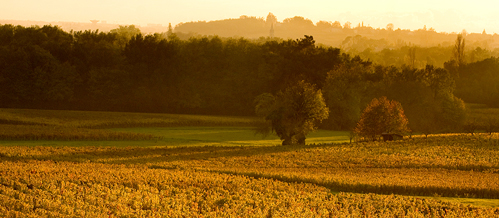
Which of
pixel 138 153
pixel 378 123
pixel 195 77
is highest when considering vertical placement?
pixel 195 77

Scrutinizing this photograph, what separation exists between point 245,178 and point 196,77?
2826 inches

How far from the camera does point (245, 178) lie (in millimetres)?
28375

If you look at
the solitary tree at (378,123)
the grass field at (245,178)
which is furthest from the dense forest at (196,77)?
the grass field at (245,178)

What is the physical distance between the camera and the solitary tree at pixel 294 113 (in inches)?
2088

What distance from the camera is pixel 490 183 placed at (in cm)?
2869

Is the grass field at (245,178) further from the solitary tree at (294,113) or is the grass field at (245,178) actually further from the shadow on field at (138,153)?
the solitary tree at (294,113)

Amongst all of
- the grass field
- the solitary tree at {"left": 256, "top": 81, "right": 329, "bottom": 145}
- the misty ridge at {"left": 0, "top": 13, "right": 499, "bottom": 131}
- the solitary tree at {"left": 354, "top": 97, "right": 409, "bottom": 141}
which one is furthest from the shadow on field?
the misty ridge at {"left": 0, "top": 13, "right": 499, "bottom": 131}

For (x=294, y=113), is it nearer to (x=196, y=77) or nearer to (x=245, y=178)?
(x=245, y=178)

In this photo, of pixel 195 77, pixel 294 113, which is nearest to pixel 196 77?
pixel 195 77

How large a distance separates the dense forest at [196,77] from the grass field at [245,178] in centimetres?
2725

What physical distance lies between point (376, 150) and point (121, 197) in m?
30.1

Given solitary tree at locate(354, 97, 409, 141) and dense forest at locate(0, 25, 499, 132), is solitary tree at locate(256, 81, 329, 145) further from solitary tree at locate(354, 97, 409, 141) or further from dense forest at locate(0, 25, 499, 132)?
dense forest at locate(0, 25, 499, 132)

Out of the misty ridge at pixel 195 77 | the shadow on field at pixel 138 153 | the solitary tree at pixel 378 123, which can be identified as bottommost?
the shadow on field at pixel 138 153

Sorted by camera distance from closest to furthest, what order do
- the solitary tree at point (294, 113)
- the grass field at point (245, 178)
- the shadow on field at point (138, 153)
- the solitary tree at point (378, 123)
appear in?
the grass field at point (245, 178) < the shadow on field at point (138, 153) < the solitary tree at point (294, 113) < the solitary tree at point (378, 123)
